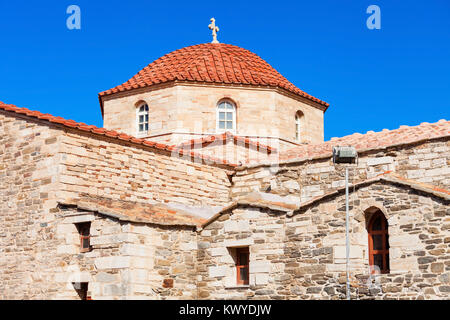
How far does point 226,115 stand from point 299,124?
9.90ft

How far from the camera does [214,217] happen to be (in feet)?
53.5

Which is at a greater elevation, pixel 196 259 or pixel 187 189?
pixel 187 189

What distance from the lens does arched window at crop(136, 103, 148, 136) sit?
81.8 feet

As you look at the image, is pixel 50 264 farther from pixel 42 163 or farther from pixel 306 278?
pixel 306 278

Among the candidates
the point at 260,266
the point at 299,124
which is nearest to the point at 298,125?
the point at 299,124

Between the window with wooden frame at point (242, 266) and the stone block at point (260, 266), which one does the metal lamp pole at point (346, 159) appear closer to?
the stone block at point (260, 266)

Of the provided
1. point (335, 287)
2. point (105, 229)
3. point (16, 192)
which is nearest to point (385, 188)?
point (335, 287)

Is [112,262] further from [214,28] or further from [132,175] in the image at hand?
[214,28]

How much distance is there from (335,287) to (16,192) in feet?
27.0

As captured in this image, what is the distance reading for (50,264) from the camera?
16094 mm

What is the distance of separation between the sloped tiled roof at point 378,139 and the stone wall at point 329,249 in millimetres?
3959

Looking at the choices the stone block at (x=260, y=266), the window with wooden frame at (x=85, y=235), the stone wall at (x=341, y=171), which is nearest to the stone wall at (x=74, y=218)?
the window with wooden frame at (x=85, y=235)

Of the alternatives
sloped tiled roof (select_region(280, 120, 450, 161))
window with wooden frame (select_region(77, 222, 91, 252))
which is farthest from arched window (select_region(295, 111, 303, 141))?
window with wooden frame (select_region(77, 222, 91, 252))

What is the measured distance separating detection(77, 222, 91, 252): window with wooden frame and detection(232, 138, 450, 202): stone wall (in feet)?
17.9
